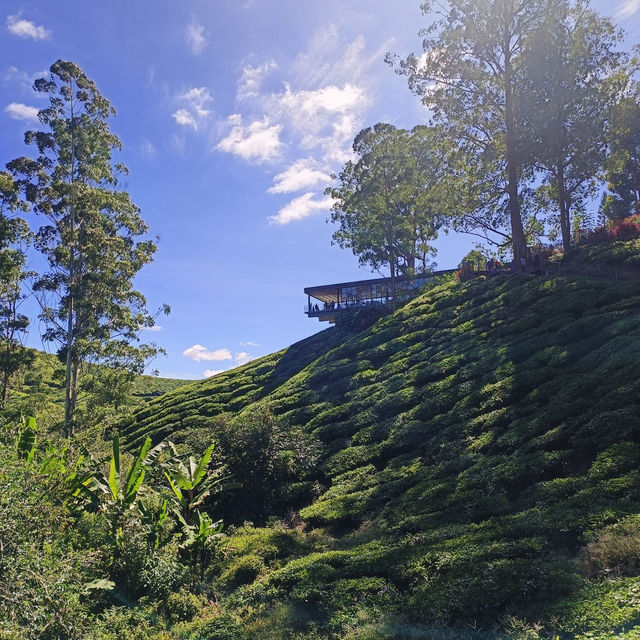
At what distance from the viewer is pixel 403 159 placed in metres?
31.9

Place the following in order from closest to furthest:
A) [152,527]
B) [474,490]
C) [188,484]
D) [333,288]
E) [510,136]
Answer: [152,527] → [474,490] → [188,484] → [510,136] → [333,288]

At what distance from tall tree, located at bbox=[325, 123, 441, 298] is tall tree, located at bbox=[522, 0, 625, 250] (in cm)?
693

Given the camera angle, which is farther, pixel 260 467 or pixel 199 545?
pixel 260 467

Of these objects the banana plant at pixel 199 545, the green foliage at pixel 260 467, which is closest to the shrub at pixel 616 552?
the banana plant at pixel 199 545

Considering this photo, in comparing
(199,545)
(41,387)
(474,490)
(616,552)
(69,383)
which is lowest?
(199,545)

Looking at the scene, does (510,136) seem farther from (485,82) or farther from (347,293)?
(347,293)

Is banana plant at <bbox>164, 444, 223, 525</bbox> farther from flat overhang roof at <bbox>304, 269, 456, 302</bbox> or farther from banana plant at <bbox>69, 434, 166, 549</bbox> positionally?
flat overhang roof at <bbox>304, 269, 456, 302</bbox>

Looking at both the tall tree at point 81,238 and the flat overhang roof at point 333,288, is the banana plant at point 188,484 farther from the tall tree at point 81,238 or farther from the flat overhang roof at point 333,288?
the flat overhang roof at point 333,288

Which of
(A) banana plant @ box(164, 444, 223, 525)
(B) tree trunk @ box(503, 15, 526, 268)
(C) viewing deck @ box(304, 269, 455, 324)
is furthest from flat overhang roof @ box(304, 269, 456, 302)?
(A) banana plant @ box(164, 444, 223, 525)

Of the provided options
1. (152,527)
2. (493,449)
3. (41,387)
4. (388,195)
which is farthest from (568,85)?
(41,387)

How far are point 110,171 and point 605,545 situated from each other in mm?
23086

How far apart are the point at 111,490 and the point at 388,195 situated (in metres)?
27.7

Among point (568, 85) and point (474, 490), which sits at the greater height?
point (568, 85)

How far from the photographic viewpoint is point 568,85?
21.9 metres
